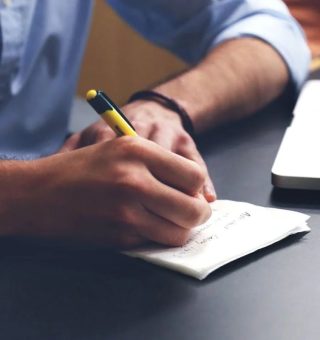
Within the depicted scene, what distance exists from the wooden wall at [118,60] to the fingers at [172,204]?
1.59m

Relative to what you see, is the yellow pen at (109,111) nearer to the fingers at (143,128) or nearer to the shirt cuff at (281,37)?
the fingers at (143,128)

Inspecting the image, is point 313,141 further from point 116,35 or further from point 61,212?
point 116,35

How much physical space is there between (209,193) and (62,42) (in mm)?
475

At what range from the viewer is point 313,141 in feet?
2.40

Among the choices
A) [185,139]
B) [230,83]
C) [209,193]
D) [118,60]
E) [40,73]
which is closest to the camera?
[209,193]

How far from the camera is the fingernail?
631 millimetres

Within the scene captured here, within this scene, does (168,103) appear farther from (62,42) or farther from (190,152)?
(62,42)

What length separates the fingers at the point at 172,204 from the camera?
0.54 meters

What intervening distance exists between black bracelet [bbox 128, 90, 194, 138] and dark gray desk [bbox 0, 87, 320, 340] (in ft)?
0.82

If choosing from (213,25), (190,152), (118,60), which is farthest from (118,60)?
(190,152)

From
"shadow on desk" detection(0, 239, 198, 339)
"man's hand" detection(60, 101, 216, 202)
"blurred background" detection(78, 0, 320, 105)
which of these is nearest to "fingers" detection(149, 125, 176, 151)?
"man's hand" detection(60, 101, 216, 202)

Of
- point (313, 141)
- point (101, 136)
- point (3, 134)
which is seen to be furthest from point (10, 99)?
point (313, 141)

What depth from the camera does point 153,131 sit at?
77cm

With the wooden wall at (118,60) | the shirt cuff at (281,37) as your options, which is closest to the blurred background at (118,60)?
the wooden wall at (118,60)
